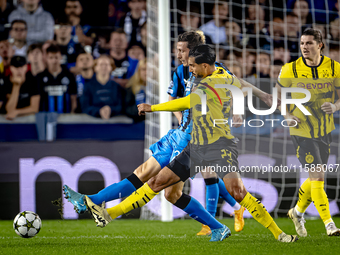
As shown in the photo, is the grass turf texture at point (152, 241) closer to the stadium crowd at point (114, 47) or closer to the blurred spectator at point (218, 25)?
the stadium crowd at point (114, 47)

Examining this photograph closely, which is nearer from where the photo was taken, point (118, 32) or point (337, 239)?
point (337, 239)

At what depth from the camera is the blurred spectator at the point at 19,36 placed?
7711 millimetres

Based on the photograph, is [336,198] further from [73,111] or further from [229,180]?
[73,111]

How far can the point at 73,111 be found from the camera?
7398 mm

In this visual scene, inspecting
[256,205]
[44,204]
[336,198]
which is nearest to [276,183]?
[336,198]

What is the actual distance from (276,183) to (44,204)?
319cm

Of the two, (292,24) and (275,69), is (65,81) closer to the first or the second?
(275,69)

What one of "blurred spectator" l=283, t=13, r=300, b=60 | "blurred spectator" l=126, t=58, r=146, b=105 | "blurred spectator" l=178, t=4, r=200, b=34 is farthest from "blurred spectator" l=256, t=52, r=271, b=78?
"blurred spectator" l=126, t=58, r=146, b=105

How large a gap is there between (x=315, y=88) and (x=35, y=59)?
4845 millimetres

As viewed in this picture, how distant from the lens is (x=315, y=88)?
443 cm

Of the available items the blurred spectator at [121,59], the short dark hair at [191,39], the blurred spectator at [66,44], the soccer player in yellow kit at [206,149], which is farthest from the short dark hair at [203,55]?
the blurred spectator at [66,44]

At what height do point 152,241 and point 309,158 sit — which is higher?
point 309,158

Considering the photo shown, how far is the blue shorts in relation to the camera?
4039mm

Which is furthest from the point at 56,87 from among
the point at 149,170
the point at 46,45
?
the point at 149,170
